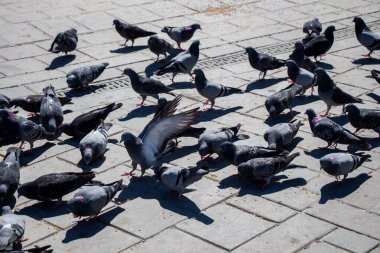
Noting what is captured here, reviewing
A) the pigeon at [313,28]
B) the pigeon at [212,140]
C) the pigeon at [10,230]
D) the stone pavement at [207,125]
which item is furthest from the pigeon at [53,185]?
the pigeon at [313,28]

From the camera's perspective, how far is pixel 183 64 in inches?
486

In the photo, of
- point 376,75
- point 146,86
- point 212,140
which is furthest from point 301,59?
point 212,140

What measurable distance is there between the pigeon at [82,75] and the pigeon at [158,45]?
122cm

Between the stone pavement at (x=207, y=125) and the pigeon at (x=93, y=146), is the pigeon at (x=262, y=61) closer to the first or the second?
the stone pavement at (x=207, y=125)

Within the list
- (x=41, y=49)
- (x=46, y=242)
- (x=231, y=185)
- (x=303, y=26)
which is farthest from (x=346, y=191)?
(x=41, y=49)

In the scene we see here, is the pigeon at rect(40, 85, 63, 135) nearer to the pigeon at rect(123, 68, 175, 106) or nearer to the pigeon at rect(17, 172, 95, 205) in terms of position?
the pigeon at rect(123, 68, 175, 106)

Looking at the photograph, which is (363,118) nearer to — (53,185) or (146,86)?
(146,86)

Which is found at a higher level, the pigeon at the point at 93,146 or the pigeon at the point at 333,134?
the pigeon at the point at 333,134

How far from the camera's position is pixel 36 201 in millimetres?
8820

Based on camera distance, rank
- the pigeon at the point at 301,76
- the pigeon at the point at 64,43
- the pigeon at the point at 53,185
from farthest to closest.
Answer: the pigeon at the point at 64,43, the pigeon at the point at 301,76, the pigeon at the point at 53,185

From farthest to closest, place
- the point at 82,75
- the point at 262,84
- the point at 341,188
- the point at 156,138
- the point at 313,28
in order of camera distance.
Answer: the point at 313,28
the point at 262,84
the point at 82,75
the point at 156,138
the point at 341,188

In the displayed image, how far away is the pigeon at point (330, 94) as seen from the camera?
11069 millimetres

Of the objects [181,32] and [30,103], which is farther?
[181,32]

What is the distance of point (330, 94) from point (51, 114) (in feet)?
13.5
